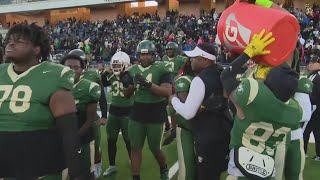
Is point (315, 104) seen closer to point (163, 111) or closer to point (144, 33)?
point (163, 111)

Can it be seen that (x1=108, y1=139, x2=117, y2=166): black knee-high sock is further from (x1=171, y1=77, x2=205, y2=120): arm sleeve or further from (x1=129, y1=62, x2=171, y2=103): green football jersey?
(x1=171, y1=77, x2=205, y2=120): arm sleeve

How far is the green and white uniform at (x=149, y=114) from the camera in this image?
5195 mm

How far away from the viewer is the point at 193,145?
410cm

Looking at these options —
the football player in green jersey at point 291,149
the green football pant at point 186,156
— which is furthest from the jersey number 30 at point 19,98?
the green football pant at point 186,156

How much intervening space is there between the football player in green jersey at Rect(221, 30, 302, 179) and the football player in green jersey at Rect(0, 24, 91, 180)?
3.44ft

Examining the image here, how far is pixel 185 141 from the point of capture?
13.6ft

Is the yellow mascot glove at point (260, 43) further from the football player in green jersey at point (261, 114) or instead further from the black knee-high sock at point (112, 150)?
the black knee-high sock at point (112, 150)

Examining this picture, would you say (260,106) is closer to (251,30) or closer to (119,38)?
(251,30)

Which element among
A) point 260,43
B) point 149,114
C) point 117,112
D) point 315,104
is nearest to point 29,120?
point 260,43

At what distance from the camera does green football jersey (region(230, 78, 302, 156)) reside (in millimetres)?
2701

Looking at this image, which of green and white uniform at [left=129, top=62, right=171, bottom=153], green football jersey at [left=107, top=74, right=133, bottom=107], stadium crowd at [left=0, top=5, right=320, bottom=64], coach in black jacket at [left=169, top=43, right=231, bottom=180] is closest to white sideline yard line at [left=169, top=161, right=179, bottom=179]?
green and white uniform at [left=129, top=62, right=171, bottom=153]

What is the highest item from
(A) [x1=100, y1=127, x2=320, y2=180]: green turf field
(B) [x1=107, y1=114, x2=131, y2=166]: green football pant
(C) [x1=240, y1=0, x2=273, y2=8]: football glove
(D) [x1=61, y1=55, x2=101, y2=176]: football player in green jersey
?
(C) [x1=240, y1=0, x2=273, y2=8]: football glove

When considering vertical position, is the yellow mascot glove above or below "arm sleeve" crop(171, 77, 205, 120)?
above

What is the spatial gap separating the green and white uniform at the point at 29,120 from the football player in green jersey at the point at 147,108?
2604mm
